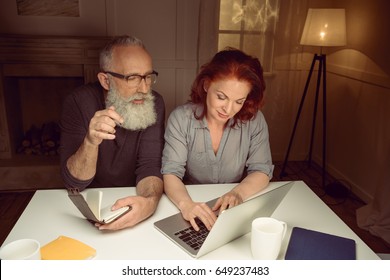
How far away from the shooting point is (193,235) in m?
0.99

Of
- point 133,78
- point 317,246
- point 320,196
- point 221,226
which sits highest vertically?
point 133,78

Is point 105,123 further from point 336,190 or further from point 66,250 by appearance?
point 336,190

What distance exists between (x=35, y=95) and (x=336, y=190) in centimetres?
244

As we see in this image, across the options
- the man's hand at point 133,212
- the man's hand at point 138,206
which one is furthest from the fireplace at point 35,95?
the man's hand at point 133,212

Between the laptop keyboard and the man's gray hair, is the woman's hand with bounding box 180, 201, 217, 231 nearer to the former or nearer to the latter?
the laptop keyboard

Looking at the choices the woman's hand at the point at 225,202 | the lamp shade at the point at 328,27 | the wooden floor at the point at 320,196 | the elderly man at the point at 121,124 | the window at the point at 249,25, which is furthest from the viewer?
the window at the point at 249,25

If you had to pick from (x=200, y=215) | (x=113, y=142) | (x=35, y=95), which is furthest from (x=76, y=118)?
(x=35, y=95)

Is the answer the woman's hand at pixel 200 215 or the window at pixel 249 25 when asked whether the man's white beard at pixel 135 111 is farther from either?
the window at pixel 249 25

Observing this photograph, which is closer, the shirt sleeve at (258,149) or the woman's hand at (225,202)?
the woman's hand at (225,202)

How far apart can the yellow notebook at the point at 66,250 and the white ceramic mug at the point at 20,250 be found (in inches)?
3.8

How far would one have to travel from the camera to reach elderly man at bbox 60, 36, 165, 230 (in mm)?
1290

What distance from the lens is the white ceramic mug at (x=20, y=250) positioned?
2.49ft

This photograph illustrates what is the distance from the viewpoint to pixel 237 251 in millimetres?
938
